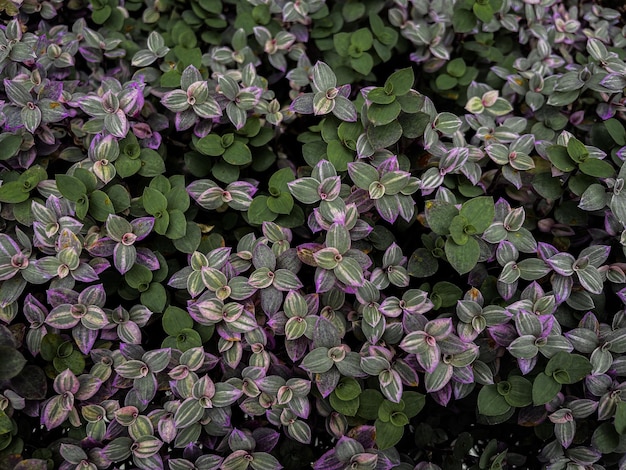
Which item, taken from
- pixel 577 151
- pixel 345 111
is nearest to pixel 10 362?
pixel 345 111

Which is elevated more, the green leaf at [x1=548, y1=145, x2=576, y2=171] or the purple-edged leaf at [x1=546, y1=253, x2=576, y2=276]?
the green leaf at [x1=548, y1=145, x2=576, y2=171]

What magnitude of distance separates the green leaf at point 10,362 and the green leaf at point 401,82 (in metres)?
0.89

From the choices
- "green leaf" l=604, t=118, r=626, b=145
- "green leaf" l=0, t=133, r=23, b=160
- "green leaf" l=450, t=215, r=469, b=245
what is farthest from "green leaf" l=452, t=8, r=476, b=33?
"green leaf" l=0, t=133, r=23, b=160

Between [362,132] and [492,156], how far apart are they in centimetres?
31

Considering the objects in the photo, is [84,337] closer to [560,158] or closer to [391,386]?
[391,386]

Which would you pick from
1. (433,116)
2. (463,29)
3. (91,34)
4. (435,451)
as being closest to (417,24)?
(463,29)

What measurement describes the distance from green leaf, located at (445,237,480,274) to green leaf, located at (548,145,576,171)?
303mm

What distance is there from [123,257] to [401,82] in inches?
26.6

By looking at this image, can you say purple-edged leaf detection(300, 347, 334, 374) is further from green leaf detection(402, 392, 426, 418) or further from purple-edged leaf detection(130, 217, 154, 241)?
purple-edged leaf detection(130, 217, 154, 241)

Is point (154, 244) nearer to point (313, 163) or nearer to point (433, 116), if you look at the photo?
point (313, 163)

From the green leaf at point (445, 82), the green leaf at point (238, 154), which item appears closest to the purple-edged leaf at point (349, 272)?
the green leaf at point (238, 154)

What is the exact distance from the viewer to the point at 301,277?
1.39m

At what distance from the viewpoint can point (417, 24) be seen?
1.72m

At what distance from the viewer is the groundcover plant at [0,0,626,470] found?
1192 mm
